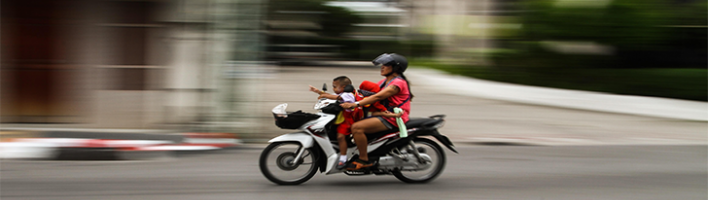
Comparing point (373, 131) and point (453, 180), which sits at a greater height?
point (373, 131)

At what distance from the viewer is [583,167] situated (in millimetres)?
6777

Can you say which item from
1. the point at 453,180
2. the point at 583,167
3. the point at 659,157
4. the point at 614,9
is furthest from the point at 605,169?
the point at 614,9

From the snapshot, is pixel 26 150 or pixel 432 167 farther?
pixel 26 150

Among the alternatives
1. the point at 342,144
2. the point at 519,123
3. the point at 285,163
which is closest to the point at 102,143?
the point at 285,163

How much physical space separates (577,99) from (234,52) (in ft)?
23.7

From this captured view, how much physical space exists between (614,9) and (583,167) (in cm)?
643

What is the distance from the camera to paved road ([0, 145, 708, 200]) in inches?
206

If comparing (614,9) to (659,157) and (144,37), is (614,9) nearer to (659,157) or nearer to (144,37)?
(659,157)

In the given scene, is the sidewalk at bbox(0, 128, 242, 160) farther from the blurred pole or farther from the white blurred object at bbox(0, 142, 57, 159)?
the blurred pole

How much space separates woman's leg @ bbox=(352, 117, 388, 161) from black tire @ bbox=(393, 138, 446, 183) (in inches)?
20.6

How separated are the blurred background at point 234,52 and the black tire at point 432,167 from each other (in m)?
2.93

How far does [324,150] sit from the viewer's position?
217 inches

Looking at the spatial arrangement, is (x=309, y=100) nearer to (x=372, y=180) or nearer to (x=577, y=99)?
(x=577, y=99)

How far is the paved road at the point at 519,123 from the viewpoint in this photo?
346 inches
